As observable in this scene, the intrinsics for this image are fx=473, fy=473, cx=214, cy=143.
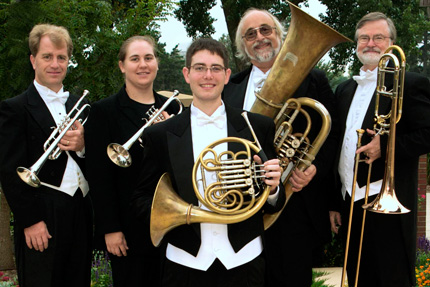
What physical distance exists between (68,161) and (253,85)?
4.70ft

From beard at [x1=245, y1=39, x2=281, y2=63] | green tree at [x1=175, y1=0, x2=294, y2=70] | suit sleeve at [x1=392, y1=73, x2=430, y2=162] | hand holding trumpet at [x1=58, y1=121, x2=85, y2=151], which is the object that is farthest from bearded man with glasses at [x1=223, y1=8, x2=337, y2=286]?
green tree at [x1=175, y1=0, x2=294, y2=70]

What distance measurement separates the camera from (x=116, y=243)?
120 inches

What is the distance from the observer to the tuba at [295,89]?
303 centimetres

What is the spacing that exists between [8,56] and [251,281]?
2.99 meters

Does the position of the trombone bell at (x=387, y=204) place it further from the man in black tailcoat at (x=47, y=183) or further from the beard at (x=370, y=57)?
the man in black tailcoat at (x=47, y=183)

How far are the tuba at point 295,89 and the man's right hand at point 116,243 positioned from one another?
0.94 metres

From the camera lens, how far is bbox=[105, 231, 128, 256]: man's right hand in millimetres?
3059

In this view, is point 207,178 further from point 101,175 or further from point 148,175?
point 101,175

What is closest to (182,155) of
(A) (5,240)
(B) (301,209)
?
(B) (301,209)

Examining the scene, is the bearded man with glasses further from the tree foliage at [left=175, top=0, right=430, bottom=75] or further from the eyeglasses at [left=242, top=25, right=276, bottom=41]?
the tree foliage at [left=175, top=0, right=430, bottom=75]

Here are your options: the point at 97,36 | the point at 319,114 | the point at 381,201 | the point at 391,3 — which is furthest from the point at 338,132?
the point at 391,3

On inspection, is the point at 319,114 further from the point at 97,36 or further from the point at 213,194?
the point at 97,36

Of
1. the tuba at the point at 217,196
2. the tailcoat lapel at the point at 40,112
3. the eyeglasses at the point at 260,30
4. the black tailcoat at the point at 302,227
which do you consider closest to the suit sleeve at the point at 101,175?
the tailcoat lapel at the point at 40,112

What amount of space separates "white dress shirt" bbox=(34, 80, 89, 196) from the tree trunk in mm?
2467
